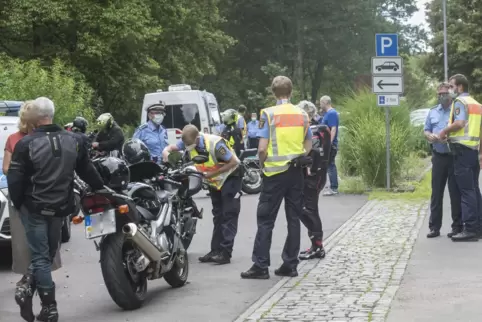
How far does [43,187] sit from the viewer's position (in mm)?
7172

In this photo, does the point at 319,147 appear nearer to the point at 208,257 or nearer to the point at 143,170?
the point at 208,257

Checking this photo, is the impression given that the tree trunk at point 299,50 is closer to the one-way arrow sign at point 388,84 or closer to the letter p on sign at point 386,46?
the letter p on sign at point 386,46

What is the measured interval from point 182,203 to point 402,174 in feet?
36.8

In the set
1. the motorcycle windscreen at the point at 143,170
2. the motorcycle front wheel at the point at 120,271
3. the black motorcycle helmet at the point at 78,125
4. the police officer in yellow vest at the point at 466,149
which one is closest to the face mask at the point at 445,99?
the police officer in yellow vest at the point at 466,149

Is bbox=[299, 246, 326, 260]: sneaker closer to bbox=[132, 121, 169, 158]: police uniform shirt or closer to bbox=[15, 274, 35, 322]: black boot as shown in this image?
bbox=[15, 274, 35, 322]: black boot

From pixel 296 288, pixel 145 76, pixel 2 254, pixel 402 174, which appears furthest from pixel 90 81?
pixel 296 288

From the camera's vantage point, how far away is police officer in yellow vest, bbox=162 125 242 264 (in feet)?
33.6

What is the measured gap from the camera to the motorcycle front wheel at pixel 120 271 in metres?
7.50

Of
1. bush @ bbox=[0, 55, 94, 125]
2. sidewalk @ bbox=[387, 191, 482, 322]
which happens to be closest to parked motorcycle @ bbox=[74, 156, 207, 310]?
sidewalk @ bbox=[387, 191, 482, 322]

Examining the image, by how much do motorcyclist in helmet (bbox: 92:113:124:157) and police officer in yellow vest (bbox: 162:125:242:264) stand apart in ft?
17.1

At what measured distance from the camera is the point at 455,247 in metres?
10.8

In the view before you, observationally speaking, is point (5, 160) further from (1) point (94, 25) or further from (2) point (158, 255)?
(1) point (94, 25)

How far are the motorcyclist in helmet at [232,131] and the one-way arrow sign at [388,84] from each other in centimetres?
282

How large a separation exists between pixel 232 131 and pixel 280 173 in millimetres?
10058
